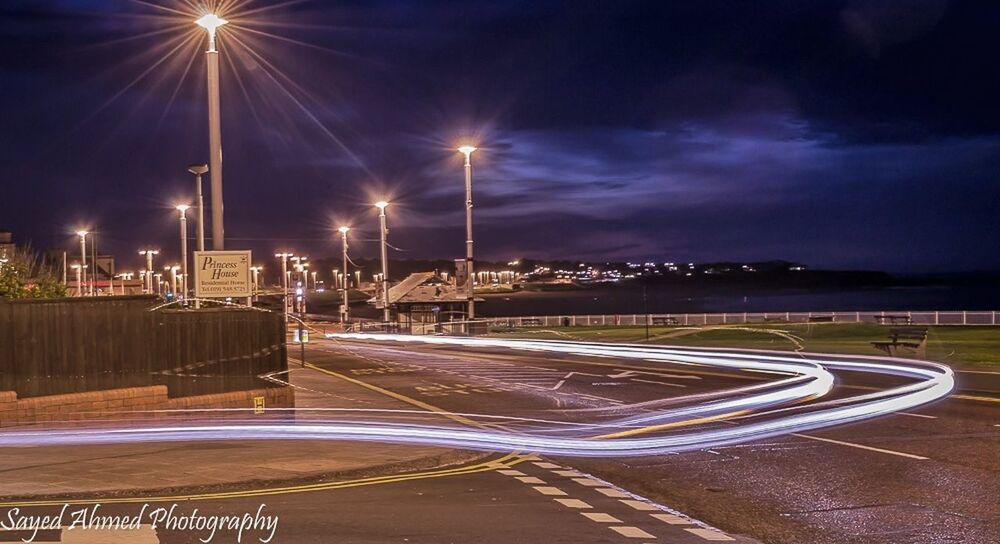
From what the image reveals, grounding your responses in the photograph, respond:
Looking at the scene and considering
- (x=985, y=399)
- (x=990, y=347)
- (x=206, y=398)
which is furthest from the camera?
(x=990, y=347)

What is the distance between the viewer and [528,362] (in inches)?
1551

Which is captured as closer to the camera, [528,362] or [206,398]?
[206,398]

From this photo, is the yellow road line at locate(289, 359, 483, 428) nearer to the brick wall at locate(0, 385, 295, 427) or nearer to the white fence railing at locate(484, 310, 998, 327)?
the brick wall at locate(0, 385, 295, 427)

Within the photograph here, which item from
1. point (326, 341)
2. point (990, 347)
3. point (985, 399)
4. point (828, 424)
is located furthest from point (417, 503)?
point (326, 341)

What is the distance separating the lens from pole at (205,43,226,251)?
65.2 ft

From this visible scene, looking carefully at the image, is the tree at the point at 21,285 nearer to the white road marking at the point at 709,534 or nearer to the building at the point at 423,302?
the white road marking at the point at 709,534

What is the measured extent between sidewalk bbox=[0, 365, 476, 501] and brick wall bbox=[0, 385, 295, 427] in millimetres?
2762

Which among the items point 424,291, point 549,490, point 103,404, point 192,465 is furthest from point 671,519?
point 424,291

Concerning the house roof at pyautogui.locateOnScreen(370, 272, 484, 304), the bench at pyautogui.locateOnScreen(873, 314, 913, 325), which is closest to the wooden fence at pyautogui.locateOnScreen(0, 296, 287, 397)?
the bench at pyautogui.locateOnScreen(873, 314, 913, 325)

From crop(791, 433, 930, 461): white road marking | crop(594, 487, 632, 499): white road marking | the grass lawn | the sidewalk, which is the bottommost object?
crop(594, 487, 632, 499): white road marking

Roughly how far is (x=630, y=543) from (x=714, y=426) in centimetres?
945

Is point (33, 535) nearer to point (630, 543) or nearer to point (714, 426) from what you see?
point (630, 543)

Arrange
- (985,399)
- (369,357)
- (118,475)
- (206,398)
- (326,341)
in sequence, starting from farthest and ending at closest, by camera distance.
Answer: (326,341) → (369,357) → (985,399) → (206,398) → (118,475)

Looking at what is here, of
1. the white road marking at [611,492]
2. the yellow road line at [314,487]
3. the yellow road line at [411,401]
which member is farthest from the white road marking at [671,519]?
the yellow road line at [411,401]
